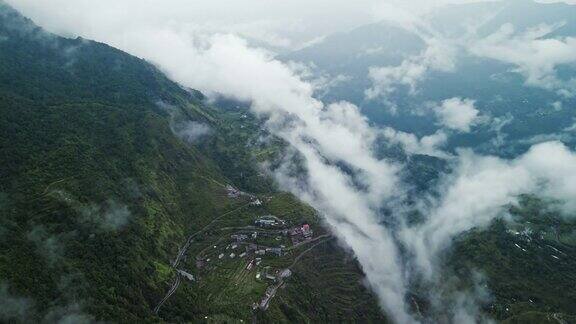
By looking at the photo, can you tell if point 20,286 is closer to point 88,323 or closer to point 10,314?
point 10,314

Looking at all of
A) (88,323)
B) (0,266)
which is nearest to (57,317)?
(88,323)

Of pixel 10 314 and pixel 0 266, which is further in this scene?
pixel 0 266

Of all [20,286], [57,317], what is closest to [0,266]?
[20,286]

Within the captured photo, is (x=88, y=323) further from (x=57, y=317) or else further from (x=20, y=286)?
(x=20, y=286)

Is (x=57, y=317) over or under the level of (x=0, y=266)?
under

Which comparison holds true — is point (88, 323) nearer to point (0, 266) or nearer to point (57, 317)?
point (57, 317)

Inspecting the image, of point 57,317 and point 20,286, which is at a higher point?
point 20,286

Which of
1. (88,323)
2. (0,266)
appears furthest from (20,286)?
(88,323)
